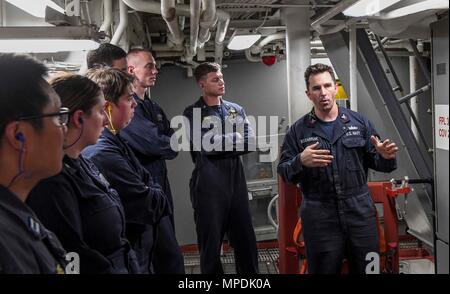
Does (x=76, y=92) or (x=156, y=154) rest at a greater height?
(x=76, y=92)

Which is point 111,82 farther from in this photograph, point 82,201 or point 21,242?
point 21,242

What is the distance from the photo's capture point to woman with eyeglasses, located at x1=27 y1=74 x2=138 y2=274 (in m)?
1.18

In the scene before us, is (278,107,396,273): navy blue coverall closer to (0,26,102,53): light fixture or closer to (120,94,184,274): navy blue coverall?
(120,94,184,274): navy blue coverall

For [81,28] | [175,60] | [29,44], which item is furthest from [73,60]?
[175,60]

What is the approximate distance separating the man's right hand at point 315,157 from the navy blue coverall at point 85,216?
88 centimetres

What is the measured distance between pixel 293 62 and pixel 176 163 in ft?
8.34

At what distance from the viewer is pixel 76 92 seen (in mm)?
1284

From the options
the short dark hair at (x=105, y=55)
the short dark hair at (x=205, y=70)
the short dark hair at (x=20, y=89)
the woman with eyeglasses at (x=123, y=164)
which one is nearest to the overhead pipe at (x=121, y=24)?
the short dark hair at (x=105, y=55)

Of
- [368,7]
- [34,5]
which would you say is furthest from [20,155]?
[368,7]

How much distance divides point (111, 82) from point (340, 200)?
112 cm

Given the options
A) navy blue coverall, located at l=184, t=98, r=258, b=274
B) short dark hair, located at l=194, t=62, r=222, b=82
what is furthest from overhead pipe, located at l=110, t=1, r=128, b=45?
navy blue coverall, located at l=184, t=98, r=258, b=274

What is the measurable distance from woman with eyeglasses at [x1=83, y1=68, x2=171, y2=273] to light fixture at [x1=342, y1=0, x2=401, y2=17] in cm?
103

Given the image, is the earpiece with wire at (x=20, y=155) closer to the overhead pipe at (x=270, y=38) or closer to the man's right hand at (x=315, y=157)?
the man's right hand at (x=315, y=157)
